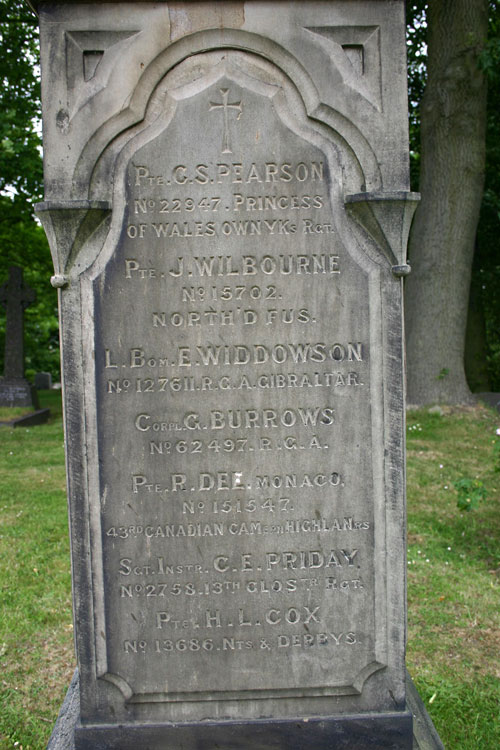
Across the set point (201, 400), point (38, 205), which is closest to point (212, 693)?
point (201, 400)

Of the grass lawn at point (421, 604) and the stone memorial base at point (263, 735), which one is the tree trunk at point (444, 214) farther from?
the stone memorial base at point (263, 735)

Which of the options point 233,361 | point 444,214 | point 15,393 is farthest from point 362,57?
point 15,393

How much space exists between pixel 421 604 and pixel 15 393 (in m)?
11.9

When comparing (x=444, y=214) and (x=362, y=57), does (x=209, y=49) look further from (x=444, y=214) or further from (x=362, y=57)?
(x=444, y=214)

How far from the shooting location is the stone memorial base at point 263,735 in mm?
2855

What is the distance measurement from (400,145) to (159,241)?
3.52ft

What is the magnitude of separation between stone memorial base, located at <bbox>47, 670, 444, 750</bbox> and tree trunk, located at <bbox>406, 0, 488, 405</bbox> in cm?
881

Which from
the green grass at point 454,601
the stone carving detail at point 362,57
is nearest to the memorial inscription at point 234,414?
the stone carving detail at point 362,57

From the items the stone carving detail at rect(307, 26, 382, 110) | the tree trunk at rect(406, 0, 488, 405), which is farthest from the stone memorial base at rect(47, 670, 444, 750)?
the tree trunk at rect(406, 0, 488, 405)

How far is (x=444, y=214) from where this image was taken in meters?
11.2

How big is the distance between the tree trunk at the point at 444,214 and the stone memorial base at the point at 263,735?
8810 mm

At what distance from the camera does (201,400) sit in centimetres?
289

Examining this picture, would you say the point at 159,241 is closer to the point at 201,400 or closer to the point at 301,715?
the point at 201,400

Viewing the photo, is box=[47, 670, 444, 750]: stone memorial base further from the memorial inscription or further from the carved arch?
the carved arch
